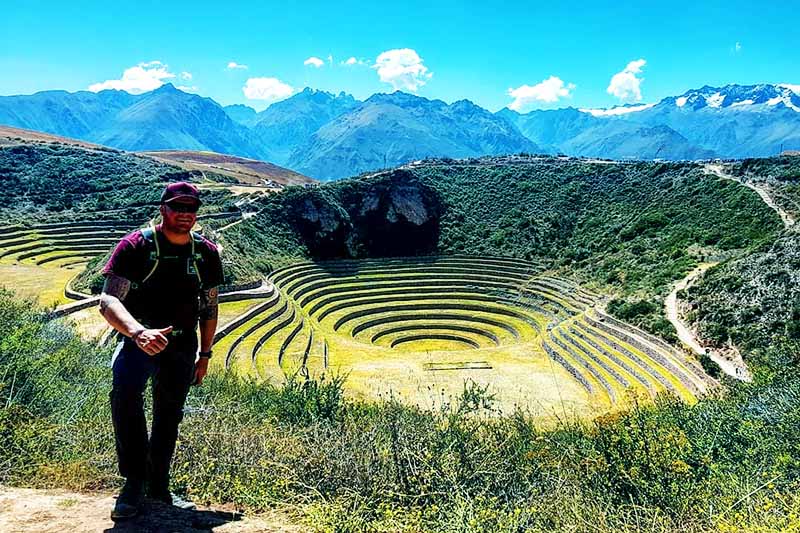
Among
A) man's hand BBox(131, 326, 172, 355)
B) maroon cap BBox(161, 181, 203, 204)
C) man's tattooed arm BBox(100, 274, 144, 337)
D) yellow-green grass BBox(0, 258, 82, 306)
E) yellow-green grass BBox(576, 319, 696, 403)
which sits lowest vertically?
yellow-green grass BBox(576, 319, 696, 403)

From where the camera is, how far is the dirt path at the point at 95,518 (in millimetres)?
4086

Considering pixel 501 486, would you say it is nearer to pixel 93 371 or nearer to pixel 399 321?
pixel 93 371

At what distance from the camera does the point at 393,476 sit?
20.0 feet

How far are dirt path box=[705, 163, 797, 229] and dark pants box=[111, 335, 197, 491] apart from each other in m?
42.9

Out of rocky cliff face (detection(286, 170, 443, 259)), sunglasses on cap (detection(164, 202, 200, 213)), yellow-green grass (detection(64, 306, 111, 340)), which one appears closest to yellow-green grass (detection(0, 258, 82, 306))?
yellow-green grass (detection(64, 306, 111, 340))

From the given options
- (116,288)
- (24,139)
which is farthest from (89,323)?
(24,139)

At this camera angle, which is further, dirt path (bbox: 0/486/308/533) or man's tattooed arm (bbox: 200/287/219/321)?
man's tattooed arm (bbox: 200/287/219/321)

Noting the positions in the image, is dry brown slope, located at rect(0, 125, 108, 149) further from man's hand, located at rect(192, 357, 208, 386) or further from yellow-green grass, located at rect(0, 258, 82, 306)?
man's hand, located at rect(192, 357, 208, 386)

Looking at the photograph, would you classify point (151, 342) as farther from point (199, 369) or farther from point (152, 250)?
point (199, 369)

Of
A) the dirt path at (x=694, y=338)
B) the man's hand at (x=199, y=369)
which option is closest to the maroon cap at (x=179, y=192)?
the man's hand at (x=199, y=369)

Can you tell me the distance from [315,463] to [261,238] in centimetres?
4307

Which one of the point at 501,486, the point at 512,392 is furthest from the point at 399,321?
the point at 501,486

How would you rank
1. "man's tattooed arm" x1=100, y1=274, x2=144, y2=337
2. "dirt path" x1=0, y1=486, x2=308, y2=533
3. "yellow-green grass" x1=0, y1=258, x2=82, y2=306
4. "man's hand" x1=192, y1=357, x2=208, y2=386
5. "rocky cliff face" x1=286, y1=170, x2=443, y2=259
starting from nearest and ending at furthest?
"man's tattooed arm" x1=100, y1=274, x2=144, y2=337 → "dirt path" x1=0, y1=486, x2=308, y2=533 → "man's hand" x1=192, y1=357, x2=208, y2=386 → "yellow-green grass" x1=0, y1=258, x2=82, y2=306 → "rocky cliff face" x1=286, y1=170, x2=443, y2=259

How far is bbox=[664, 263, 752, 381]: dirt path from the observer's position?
22.3 m
